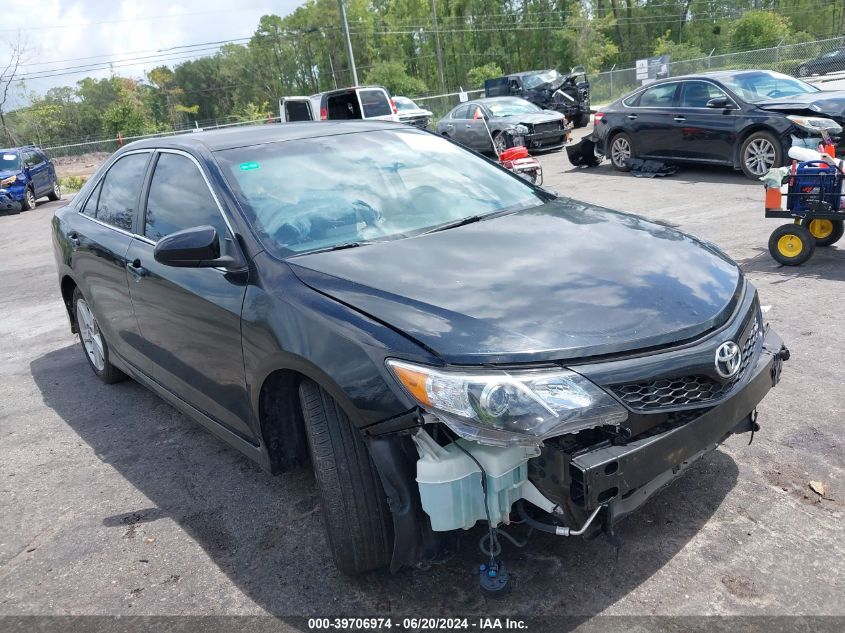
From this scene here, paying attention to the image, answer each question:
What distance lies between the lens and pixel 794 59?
3659 cm

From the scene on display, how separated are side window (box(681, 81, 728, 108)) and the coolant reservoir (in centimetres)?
1086

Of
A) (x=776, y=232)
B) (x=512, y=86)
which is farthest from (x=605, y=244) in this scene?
(x=512, y=86)

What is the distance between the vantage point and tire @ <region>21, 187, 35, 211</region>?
770 inches

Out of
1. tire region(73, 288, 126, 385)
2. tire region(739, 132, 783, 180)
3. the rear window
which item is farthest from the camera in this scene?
the rear window

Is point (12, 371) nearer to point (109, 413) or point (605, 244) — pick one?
point (109, 413)

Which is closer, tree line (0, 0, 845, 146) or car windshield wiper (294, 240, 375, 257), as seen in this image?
car windshield wiper (294, 240, 375, 257)

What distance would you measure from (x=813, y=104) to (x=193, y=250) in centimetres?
1039

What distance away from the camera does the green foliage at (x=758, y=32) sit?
4819 cm

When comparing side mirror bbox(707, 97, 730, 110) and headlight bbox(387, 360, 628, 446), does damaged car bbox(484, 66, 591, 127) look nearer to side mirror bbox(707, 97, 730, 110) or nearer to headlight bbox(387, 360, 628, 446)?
side mirror bbox(707, 97, 730, 110)

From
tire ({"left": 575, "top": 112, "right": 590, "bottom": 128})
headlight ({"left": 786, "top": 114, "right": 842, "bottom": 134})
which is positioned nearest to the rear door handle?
headlight ({"left": 786, "top": 114, "right": 842, "bottom": 134})

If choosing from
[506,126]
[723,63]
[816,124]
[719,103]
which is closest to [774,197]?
[816,124]

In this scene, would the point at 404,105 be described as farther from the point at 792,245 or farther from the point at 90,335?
the point at 90,335

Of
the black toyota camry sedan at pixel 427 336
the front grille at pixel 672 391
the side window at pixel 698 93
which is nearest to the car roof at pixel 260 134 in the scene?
the black toyota camry sedan at pixel 427 336

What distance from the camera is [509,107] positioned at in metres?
18.2
